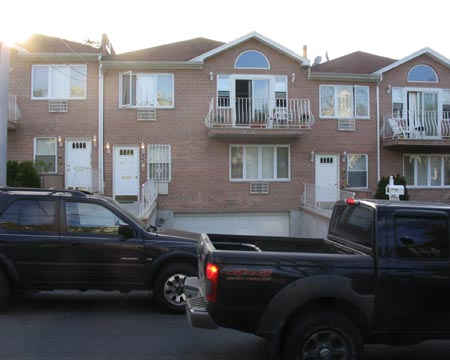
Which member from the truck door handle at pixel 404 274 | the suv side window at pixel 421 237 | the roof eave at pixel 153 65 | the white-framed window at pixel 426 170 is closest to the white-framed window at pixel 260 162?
the roof eave at pixel 153 65

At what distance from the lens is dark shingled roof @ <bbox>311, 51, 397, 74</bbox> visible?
18.4 m

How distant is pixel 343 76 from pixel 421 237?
14.7 m

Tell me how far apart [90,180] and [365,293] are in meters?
13.7

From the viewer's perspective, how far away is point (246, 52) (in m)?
17.4

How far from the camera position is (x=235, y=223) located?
17344 mm

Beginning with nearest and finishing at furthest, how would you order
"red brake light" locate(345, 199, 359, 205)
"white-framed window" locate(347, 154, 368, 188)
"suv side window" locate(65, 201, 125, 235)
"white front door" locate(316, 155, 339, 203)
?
"red brake light" locate(345, 199, 359, 205)
"suv side window" locate(65, 201, 125, 235)
"white front door" locate(316, 155, 339, 203)
"white-framed window" locate(347, 154, 368, 188)

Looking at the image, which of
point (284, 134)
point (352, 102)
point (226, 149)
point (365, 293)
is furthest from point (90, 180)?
point (365, 293)

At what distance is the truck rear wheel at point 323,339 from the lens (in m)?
3.88

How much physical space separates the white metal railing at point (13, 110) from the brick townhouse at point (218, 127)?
195 mm

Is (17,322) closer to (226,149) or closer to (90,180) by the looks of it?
(90,180)

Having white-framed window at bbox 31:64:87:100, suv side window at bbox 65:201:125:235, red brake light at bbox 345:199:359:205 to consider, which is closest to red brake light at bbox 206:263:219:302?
red brake light at bbox 345:199:359:205

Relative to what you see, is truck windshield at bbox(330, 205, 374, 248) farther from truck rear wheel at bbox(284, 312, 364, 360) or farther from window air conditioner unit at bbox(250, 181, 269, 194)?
window air conditioner unit at bbox(250, 181, 269, 194)

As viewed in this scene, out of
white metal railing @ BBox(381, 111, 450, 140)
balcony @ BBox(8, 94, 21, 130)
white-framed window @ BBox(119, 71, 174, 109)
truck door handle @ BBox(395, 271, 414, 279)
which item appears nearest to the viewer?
truck door handle @ BBox(395, 271, 414, 279)

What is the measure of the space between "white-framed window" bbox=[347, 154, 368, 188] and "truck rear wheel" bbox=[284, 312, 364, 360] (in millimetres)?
14655
